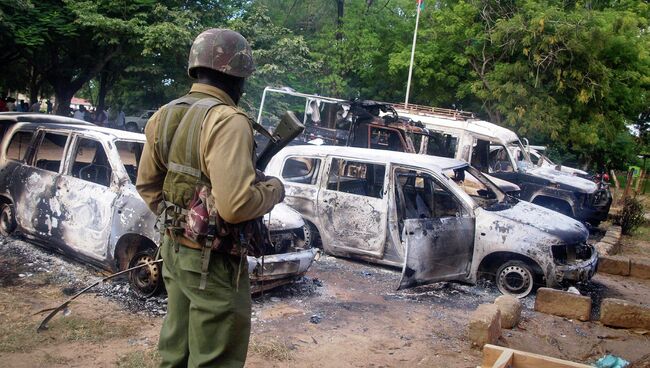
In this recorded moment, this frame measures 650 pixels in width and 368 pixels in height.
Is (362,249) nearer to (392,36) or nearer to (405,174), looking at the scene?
(405,174)

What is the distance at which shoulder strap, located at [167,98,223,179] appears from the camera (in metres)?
2.49

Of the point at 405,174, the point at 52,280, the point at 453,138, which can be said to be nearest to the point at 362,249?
the point at 405,174

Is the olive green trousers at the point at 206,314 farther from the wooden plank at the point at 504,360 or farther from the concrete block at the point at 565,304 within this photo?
the concrete block at the point at 565,304

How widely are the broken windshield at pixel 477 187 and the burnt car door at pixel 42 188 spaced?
4.51m

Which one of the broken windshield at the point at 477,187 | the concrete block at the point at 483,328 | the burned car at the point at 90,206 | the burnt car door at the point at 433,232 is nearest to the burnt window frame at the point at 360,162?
the burnt car door at the point at 433,232

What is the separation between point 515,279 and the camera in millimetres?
6793

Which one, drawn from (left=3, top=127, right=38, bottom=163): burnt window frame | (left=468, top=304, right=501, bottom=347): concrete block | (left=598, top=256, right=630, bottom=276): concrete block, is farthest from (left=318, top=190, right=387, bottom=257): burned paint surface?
(left=598, top=256, right=630, bottom=276): concrete block

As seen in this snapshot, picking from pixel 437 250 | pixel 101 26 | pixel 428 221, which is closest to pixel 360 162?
pixel 428 221

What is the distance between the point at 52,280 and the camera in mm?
6004

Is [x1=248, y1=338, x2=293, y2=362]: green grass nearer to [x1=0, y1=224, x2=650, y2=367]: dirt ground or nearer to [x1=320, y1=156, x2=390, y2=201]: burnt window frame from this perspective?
[x1=0, y1=224, x2=650, y2=367]: dirt ground

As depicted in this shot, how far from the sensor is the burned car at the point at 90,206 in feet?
18.7

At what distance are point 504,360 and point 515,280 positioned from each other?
3893 mm

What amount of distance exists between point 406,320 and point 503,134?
7260 millimetres

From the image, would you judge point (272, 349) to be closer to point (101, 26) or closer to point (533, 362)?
point (533, 362)
